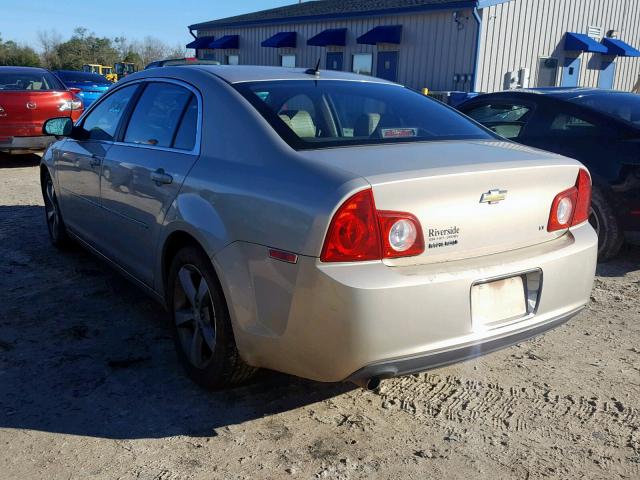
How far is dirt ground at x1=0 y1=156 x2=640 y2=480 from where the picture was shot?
259 centimetres

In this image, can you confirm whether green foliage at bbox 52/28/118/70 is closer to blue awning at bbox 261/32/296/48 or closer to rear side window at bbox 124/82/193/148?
blue awning at bbox 261/32/296/48

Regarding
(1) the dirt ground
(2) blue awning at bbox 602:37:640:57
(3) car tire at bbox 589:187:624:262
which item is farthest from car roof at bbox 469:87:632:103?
(2) blue awning at bbox 602:37:640:57

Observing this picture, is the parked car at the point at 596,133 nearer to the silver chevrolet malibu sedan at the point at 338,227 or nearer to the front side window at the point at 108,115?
the silver chevrolet malibu sedan at the point at 338,227

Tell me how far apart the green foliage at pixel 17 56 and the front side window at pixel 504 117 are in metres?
48.1

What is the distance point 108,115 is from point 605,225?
396 centimetres

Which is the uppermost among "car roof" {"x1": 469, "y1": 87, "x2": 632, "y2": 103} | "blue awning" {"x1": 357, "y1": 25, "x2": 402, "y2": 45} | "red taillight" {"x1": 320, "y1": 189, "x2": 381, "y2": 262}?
"blue awning" {"x1": 357, "y1": 25, "x2": 402, "y2": 45}

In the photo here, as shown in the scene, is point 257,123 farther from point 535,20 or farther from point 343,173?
point 535,20

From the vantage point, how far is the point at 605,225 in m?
5.18

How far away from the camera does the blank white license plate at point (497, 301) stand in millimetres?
2576

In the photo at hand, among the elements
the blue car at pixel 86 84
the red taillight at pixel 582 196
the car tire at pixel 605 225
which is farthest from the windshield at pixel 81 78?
the red taillight at pixel 582 196

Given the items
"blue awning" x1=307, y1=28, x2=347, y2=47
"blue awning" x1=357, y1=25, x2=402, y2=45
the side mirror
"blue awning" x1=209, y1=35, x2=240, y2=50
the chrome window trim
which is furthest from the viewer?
"blue awning" x1=209, y1=35, x2=240, y2=50

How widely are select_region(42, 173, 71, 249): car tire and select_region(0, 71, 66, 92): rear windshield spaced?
574cm

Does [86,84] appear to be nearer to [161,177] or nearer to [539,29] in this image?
[539,29]

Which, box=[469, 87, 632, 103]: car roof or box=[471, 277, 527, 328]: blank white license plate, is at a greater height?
box=[469, 87, 632, 103]: car roof
